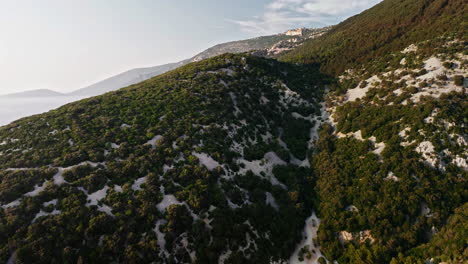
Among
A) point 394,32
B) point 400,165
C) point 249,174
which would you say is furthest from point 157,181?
point 394,32

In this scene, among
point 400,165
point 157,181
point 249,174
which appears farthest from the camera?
point 249,174

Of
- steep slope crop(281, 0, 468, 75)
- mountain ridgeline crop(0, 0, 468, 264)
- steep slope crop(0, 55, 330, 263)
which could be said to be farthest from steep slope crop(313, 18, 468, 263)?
steep slope crop(281, 0, 468, 75)

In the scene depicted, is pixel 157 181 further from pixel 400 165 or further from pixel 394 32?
pixel 394 32

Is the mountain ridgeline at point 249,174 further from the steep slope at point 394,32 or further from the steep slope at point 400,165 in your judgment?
the steep slope at point 394,32

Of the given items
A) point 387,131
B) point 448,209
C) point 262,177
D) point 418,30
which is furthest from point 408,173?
point 418,30

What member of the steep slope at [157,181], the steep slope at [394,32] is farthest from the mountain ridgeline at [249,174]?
the steep slope at [394,32]
